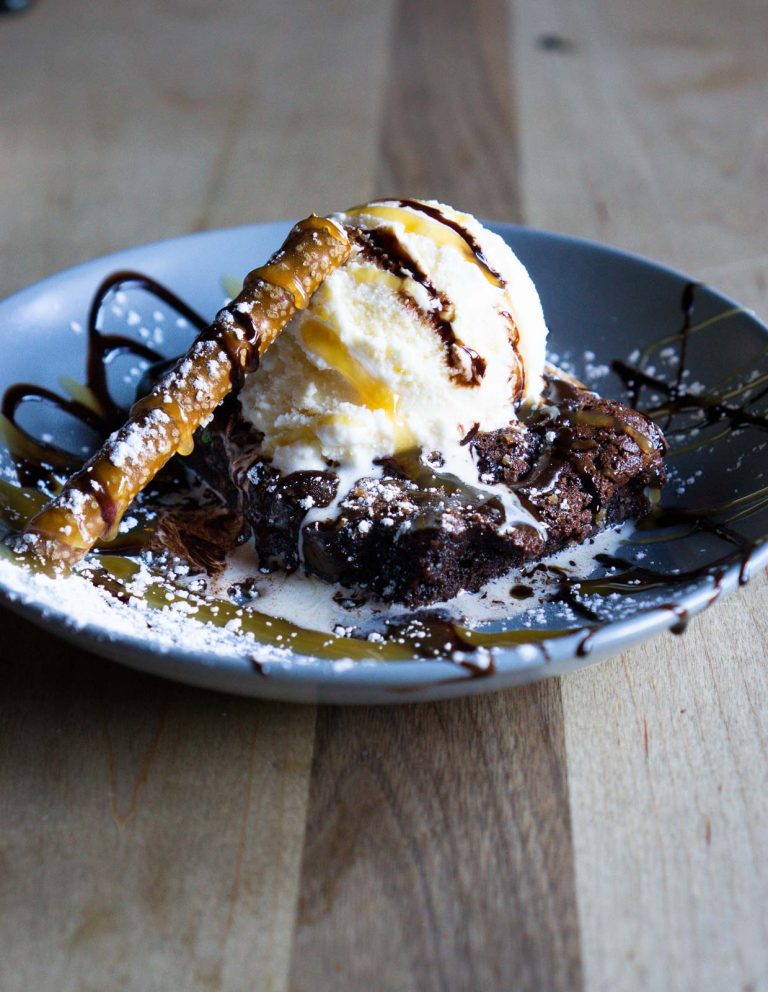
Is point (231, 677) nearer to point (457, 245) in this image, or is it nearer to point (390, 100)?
point (457, 245)

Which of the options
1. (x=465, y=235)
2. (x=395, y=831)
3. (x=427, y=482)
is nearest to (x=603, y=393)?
(x=465, y=235)

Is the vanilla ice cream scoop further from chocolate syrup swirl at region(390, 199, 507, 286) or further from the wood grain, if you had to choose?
the wood grain

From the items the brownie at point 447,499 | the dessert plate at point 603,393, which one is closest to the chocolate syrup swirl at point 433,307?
the brownie at point 447,499

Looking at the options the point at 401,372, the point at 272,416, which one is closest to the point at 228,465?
the point at 272,416

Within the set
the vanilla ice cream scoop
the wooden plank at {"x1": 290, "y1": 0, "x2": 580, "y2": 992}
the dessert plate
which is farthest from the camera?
the vanilla ice cream scoop

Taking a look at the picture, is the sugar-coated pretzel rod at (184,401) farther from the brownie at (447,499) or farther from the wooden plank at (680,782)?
the wooden plank at (680,782)

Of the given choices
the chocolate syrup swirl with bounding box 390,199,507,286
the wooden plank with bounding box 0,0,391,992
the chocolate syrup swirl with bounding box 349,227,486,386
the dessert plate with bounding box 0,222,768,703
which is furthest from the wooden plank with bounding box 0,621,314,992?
the chocolate syrup swirl with bounding box 390,199,507,286

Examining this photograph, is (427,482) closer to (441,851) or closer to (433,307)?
(433,307)
